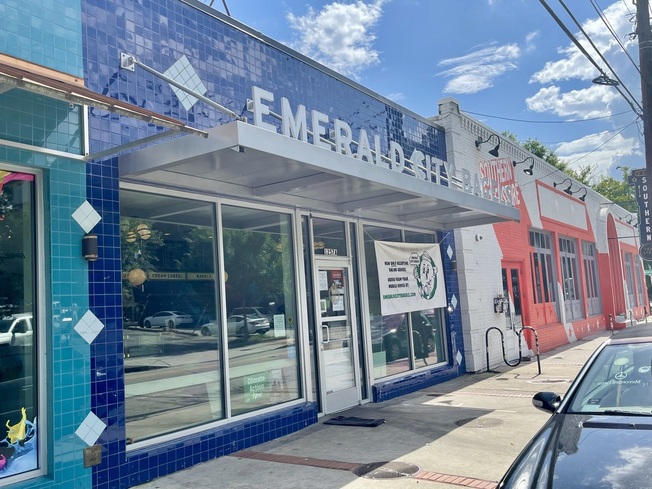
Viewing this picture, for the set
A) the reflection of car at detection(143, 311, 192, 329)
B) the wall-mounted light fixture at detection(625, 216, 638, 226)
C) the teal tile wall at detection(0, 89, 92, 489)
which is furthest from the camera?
the wall-mounted light fixture at detection(625, 216, 638, 226)

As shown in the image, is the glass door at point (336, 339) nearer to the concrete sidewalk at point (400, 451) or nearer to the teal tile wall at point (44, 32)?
the concrete sidewalk at point (400, 451)

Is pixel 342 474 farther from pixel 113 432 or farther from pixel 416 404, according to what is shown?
pixel 416 404

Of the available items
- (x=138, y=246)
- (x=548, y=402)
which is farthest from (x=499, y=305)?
(x=138, y=246)

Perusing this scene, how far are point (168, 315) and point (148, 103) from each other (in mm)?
2237

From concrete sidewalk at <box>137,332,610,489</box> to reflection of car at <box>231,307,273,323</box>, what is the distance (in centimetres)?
151

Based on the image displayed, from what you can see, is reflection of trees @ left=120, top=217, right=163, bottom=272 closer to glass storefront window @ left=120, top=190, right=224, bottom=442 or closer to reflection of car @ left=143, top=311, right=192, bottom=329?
glass storefront window @ left=120, top=190, right=224, bottom=442

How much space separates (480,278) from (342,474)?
780 cm

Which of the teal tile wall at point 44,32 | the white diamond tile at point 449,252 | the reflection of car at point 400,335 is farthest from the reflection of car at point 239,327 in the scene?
the white diamond tile at point 449,252

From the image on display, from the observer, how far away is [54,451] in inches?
188

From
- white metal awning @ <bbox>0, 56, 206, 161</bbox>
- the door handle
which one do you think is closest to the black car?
white metal awning @ <bbox>0, 56, 206, 161</bbox>

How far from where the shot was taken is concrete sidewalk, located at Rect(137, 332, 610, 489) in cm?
536

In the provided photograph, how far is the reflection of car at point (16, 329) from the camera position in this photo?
4.73 meters

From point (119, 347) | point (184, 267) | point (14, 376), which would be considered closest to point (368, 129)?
point (184, 267)

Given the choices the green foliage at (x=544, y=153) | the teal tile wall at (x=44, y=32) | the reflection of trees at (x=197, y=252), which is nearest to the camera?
the teal tile wall at (x=44, y=32)
